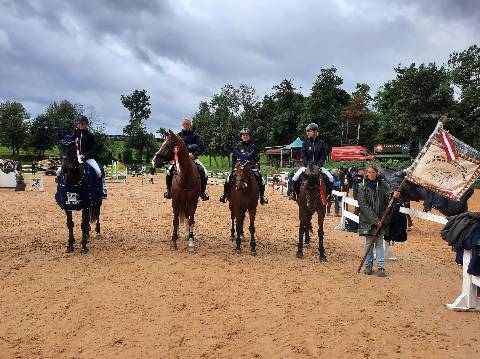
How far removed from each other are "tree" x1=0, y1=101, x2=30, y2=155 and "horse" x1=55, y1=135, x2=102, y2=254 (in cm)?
5581

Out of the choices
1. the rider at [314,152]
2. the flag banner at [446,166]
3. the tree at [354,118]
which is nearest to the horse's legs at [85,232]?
the rider at [314,152]

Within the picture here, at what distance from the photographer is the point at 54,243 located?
10.7m

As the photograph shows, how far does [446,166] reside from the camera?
739cm

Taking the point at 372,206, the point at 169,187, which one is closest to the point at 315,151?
the point at 372,206

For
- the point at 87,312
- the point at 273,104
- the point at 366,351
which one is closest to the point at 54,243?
the point at 87,312

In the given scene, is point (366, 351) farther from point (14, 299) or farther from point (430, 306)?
point (14, 299)

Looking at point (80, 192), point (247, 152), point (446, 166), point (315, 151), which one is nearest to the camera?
point (446, 166)

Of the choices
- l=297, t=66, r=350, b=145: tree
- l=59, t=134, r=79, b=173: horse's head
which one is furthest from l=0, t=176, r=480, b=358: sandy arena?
l=297, t=66, r=350, b=145: tree

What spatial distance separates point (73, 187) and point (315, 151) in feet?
19.7

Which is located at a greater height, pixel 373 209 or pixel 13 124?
pixel 13 124

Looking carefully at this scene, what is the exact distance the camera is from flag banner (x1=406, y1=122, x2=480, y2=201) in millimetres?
7031

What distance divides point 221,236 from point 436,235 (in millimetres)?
7705

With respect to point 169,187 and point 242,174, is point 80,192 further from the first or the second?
point 242,174

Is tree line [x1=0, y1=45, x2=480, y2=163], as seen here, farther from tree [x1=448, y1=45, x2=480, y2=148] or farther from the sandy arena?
the sandy arena
